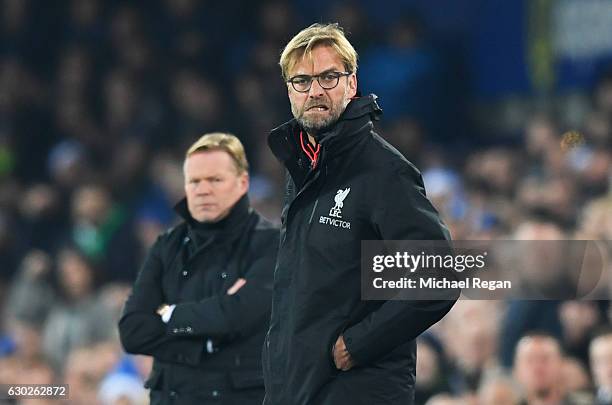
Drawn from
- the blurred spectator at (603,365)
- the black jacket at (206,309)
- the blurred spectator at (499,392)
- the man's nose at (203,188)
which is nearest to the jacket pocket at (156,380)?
the black jacket at (206,309)

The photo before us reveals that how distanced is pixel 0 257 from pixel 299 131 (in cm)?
657

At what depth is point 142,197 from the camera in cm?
1026

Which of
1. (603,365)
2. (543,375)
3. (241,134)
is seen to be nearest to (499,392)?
(543,375)

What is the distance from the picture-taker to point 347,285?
3861mm

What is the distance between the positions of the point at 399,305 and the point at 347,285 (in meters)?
0.18

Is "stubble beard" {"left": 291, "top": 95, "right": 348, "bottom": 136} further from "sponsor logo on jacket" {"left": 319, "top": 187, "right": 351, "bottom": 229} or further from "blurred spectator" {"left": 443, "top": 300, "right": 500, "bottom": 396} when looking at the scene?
"blurred spectator" {"left": 443, "top": 300, "right": 500, "bottom": 396}

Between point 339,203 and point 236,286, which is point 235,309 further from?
point 339,203

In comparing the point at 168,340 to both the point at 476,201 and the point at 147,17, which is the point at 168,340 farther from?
the point at 147,17

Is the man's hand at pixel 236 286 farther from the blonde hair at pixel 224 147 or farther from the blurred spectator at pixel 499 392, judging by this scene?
the blurred spectator at pixel 499 392

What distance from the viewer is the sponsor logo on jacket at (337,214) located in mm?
3873

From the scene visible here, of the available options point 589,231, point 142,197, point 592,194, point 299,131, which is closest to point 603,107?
point 592,194

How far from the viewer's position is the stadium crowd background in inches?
287

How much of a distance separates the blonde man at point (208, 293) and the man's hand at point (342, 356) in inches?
41.0

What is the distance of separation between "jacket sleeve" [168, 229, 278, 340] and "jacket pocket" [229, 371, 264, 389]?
146 millimetres
